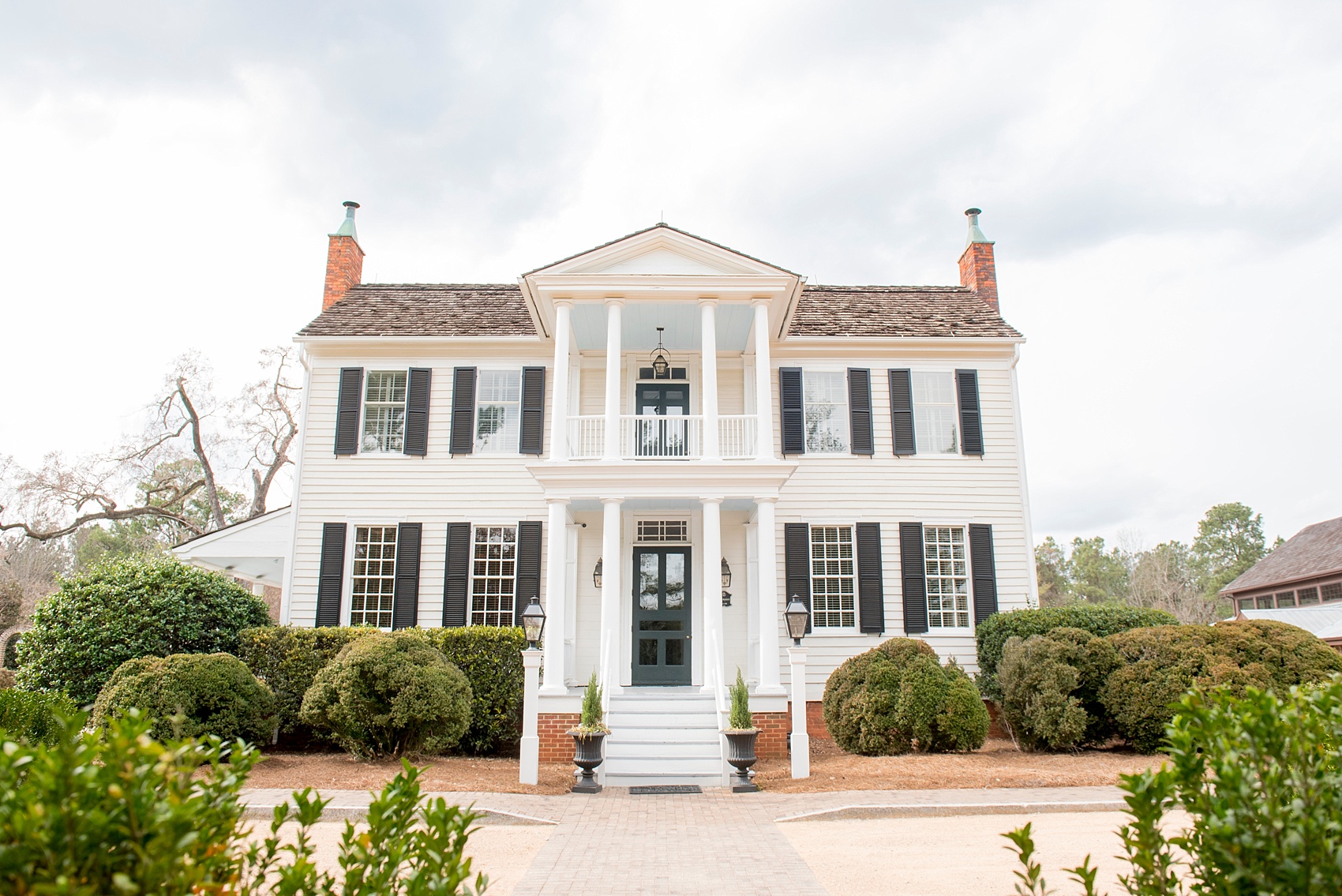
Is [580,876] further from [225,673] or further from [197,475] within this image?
[197,475]

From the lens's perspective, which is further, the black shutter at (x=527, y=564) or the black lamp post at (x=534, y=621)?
the black shutter at (x=527, y=564)

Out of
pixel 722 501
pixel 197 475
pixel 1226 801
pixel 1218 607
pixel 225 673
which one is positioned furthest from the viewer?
pixel 1218 607

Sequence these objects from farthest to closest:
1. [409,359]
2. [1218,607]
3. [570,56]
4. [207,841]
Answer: [1218,607] → [409,359] → [570,56] → [207,841]

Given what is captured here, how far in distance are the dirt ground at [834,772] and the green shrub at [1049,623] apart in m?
2.02

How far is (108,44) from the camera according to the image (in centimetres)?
941

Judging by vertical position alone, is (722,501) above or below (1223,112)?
below

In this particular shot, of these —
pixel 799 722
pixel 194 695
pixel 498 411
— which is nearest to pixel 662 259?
pixel 498 411

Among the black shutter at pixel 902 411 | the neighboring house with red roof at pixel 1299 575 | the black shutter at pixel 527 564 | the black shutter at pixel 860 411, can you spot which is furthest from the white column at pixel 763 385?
the neighboring house with red roof at pixel 1299 575

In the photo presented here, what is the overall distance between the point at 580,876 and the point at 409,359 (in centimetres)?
1159

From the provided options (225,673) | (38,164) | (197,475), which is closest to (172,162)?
(38,164)

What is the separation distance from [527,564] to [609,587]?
2.75 meters

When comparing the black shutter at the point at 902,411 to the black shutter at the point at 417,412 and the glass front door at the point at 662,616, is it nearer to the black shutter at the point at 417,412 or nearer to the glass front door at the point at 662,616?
the glass front door at the point at 662,616

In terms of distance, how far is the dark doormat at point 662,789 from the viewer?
403 inches

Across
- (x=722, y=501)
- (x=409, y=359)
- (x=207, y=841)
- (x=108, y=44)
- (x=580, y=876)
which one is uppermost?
(x=108, y=44)
